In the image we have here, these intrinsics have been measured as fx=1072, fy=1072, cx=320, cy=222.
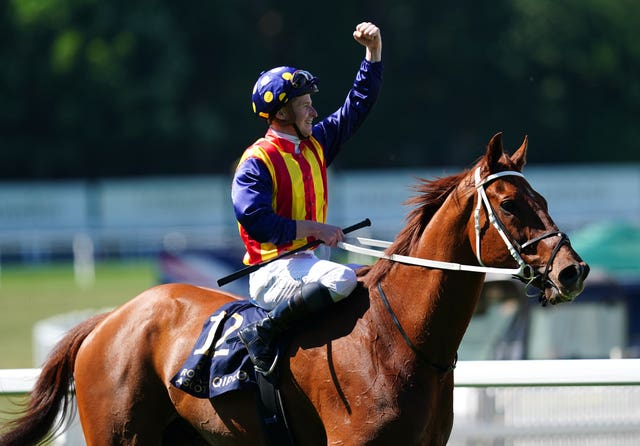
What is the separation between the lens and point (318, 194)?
4715 mm

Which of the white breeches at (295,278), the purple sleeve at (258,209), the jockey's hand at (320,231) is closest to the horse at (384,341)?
the white breeches at (295,278)

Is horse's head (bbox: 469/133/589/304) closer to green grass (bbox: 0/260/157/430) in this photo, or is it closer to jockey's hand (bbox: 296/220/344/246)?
jockey's hand (bbox: 296/220/344/246)

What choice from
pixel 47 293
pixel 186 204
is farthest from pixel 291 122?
pixel 186 204

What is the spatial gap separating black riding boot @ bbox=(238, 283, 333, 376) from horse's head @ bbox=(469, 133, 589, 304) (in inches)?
26.7

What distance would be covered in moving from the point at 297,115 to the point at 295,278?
2.36 feet

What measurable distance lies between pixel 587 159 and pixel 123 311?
1386 inches

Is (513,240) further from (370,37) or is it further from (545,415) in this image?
(545,415)

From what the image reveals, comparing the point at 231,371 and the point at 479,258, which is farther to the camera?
the point at 231,371

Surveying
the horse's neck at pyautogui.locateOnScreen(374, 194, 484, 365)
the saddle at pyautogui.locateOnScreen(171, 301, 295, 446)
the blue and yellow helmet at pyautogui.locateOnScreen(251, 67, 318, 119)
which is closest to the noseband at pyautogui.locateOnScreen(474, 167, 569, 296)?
the horse's neck at pyautogui.locateOnScreen(374, 194, 484, 365)

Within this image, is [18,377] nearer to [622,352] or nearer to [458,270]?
[458,270]

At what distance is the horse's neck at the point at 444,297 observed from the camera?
432 cm

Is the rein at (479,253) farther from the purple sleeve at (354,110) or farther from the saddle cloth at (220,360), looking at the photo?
the purple sleeve at (354,110)

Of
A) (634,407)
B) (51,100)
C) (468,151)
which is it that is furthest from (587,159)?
(634,407)

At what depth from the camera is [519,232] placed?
13.5 ft
